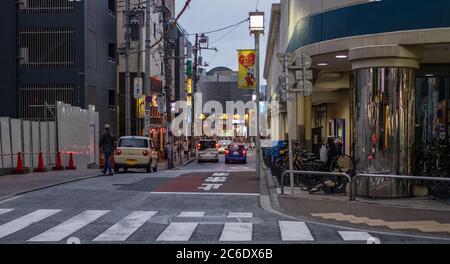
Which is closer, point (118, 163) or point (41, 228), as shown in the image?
point (41, 228)

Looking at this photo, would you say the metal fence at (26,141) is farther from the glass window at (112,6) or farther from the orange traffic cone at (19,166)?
the glass window at (112,6)

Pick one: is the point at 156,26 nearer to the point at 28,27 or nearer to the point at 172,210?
the point at 28,27

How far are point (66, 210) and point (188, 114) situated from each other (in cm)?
5686

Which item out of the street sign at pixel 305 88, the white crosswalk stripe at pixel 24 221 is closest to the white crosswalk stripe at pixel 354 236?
the white crosswalk stripe at pixel 24 221

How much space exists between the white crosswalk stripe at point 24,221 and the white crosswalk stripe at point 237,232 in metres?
3.55

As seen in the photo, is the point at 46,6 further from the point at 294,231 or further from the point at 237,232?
the point at 294,231

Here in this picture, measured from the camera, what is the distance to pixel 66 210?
495 inches

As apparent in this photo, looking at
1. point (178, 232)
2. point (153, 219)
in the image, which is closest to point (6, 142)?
point (153, 219)

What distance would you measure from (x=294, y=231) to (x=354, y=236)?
40.3 inches

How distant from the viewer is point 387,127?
1485cm

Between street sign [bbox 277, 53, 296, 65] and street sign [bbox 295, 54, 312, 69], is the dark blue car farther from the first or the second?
street sign [bbox 295, 54, 312, 69]

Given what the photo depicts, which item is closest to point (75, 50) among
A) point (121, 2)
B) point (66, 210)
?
point (121, 2)

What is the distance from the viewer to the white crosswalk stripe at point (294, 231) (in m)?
9.58

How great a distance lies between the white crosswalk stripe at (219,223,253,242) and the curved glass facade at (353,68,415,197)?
5.16 m
